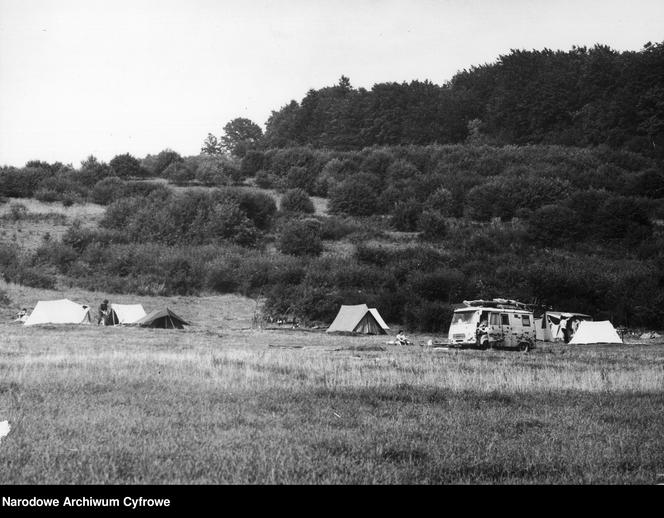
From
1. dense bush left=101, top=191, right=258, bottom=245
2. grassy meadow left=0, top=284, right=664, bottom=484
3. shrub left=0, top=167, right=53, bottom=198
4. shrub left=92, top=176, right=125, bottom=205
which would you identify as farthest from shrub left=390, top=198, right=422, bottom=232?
grassy meadow left=0, top=284, right=664, bottom=484

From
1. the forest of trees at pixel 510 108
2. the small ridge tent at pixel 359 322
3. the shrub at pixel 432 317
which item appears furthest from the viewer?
the forest of trees at pixel 510 108

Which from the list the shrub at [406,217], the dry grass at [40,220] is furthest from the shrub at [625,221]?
the dry grass at [40,220]

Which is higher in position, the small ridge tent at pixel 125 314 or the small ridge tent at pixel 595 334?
the small ridge tent at pixel 125 314

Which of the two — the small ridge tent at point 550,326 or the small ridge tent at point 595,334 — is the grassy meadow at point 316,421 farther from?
the small ridge tent at point 550,326

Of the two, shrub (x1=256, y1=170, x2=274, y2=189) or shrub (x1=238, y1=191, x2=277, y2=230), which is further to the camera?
shrub (x1=256, y1=170, x2=274, y2=189)

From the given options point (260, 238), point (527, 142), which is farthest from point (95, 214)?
point (527, 142)

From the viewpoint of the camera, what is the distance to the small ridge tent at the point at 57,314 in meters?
34.6

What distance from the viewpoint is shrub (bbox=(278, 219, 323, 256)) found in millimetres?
58625

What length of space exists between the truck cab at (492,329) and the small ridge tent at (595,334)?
5415mm

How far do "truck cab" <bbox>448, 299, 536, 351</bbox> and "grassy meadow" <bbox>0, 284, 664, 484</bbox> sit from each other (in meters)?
9.02

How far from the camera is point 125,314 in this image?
123 ft

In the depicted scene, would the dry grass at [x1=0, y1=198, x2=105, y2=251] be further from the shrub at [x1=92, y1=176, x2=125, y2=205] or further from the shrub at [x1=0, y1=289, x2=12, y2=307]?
the shrub at [x1=0, y1=289, x2=12, y2=307]

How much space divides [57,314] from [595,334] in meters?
25.5

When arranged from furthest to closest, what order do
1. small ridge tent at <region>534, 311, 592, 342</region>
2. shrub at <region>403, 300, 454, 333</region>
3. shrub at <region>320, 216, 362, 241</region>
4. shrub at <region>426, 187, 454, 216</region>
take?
shrub at <region>426, 187, 454, 216</region> → shrub at <region>320, 216, 362, 241</region> → shrub at <region>403, 300, 454, 333</region> → small ridge tent at <region>534, 311, 592, 342</region>
